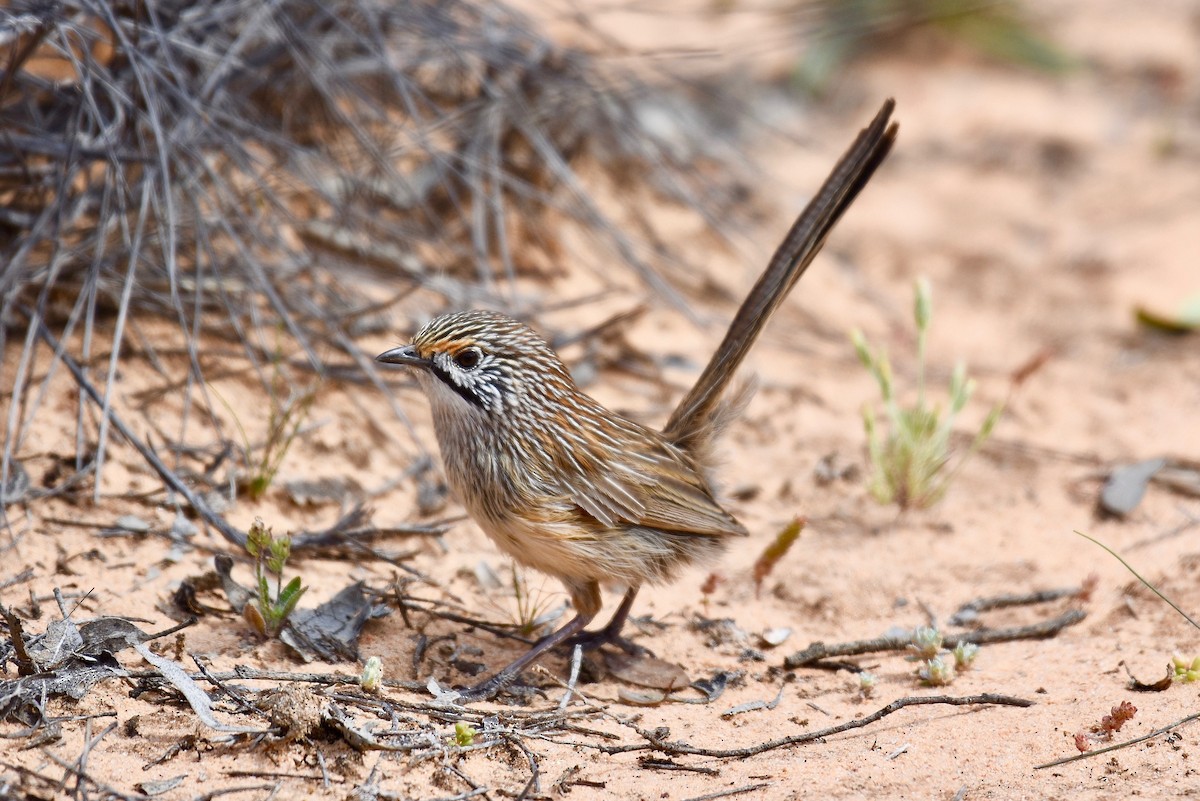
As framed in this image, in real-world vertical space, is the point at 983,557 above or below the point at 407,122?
below

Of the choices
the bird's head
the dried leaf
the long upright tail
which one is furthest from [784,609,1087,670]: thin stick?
the bird's head

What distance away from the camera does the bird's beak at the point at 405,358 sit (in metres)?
4.40

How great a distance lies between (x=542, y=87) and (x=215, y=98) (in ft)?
7.05

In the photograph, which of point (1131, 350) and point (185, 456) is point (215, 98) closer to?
point (185, 456)

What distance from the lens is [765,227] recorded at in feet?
27.4

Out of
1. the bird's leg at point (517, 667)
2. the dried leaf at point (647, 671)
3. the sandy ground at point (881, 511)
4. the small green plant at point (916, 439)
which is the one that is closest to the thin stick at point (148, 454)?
the sandy ground at point (881, 511)

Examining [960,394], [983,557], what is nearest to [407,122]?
[960,394]

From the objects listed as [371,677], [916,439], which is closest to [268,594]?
[371,677]

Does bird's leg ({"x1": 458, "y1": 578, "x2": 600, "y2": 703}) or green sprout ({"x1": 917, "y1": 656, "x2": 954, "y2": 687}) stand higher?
green sprout ({"x1": 917, "y1": 656, "x2": 954, "y2": 687})

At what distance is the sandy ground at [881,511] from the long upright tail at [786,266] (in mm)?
857

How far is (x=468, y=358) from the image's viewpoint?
14.7 feet

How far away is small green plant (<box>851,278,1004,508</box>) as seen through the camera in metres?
5.48

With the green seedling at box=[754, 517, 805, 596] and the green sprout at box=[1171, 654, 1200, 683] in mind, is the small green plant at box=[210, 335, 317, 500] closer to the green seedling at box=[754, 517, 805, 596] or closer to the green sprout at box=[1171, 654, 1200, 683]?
the green seedling at box=[754, 517, 805, 596]

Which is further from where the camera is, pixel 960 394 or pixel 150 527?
pixel 960 394
